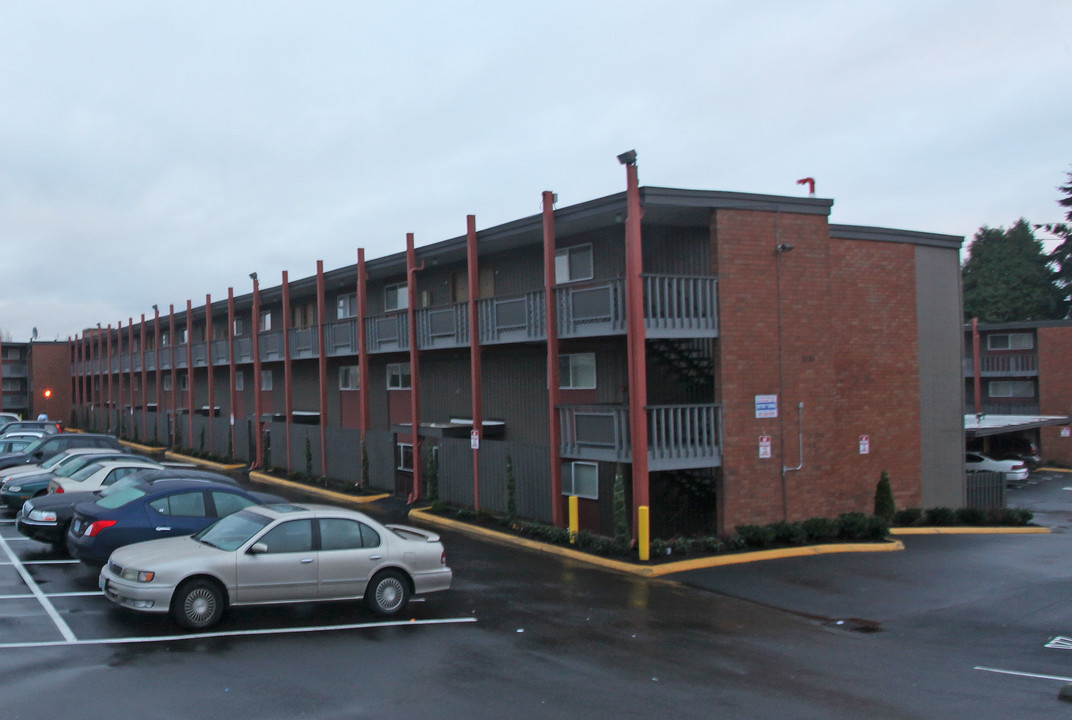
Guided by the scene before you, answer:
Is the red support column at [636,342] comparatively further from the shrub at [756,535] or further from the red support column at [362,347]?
the red support column at [362,347]

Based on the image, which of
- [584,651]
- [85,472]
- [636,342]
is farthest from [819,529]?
[85,472]

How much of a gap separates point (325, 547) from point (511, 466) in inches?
373

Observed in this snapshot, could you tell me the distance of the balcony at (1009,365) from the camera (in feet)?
165

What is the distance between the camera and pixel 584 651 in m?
10.5

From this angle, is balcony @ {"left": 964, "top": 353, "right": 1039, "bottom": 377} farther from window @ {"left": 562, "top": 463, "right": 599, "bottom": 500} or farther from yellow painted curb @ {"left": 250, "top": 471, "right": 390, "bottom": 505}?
yellow painted curb @ {"left": 250, "top": 471, "right": 390, "bottom": 505}

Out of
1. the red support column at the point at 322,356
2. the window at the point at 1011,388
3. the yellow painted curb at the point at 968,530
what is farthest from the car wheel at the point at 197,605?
the window at the point at 1011,388

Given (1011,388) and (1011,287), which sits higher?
(1011,287)

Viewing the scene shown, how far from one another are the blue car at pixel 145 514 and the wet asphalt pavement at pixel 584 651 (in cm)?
77

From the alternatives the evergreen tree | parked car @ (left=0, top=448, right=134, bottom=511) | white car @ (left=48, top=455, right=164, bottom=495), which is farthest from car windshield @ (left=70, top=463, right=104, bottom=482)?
the evergreen tree

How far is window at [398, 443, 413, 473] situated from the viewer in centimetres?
2650

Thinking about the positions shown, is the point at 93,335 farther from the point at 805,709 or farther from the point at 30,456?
the point at 805,709

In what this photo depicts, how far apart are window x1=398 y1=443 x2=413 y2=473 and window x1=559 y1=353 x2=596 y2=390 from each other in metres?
6.75

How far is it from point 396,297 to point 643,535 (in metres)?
15.8

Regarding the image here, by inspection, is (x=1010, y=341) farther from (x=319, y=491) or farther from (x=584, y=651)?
(x=584, y=651)
